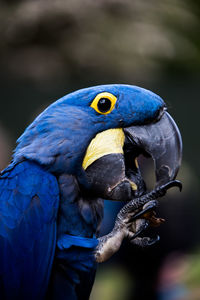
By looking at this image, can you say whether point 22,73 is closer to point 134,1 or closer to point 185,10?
point 134,1

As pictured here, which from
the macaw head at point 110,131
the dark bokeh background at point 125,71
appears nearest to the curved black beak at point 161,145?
the macaw head at point 110,131

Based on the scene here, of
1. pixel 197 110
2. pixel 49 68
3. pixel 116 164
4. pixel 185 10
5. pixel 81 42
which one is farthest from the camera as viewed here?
pixel 197 110

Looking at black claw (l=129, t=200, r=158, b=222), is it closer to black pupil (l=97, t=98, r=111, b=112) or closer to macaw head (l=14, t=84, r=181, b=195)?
macaw head (l=14, t=84, r=181, b=195)

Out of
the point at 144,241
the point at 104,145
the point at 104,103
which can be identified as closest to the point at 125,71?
the point at 104,103

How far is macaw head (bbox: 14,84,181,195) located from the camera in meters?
1.77

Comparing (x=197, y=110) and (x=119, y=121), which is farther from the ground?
(x=119, y=121)

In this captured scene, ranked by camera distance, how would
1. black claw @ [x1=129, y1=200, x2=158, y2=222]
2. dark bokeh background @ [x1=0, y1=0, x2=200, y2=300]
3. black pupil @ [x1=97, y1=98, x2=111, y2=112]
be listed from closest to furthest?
black claw @ [x1=129, y1=200, x2=158, y2=222]
black pupil @ [x1=97, y1=98, x2=111, y2=112]
dark bokeh background @ [x1=0, y1=0, x2=200, y2=300]

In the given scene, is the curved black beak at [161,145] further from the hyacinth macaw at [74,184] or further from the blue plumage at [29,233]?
the blue plumage at [29,233]

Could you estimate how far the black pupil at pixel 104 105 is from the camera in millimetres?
1823

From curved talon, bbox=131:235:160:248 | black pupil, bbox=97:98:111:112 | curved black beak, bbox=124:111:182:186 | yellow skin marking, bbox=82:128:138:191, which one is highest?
black pupil, bbox=97:98:111:112

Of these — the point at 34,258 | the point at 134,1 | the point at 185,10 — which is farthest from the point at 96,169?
the point at 134,1

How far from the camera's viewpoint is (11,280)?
1808 millimetres

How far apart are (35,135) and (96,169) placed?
339 millimetres

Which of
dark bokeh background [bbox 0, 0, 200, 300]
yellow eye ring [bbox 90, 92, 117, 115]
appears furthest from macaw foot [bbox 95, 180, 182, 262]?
dark bokeh background [bbox 0, 0, 200, 300]
